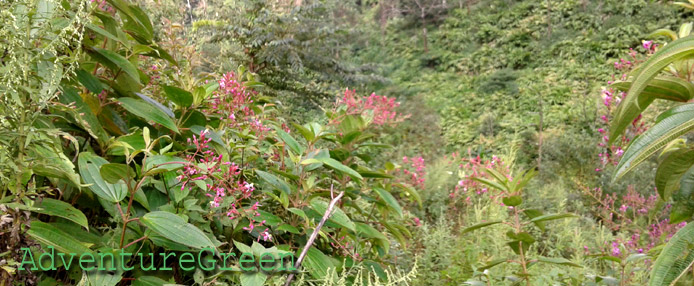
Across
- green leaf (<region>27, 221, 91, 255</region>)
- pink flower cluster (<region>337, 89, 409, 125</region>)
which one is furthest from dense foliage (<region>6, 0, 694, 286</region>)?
pink flower cluster (<region>337, 89, 409, 125</region>)

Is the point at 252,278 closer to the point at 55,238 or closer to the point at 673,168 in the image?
the point at 55,238

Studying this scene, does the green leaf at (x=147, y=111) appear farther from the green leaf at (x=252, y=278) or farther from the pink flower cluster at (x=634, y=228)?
the pink flower cluster at (x=634, y=228)

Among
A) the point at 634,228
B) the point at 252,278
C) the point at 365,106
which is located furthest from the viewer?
the point at 634,228

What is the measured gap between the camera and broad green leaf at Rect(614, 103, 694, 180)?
903 millimetres

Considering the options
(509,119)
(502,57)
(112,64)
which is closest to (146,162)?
(112,64)

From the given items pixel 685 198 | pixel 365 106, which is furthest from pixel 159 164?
pixel 365 106

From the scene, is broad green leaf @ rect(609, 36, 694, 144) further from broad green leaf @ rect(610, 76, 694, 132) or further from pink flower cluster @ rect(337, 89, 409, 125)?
pink flower cluster @ rect(337, 89, 409, 125)

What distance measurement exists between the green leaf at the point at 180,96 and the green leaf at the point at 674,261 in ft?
3.60

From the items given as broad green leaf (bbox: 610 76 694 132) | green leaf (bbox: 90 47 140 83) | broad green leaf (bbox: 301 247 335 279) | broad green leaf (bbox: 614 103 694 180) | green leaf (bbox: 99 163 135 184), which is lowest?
broad green leaf (bbox: 301 247 335 279)

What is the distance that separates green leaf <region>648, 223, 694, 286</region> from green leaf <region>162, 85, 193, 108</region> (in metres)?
1.10

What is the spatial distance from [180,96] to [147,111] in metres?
0.08

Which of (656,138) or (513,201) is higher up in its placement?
(656,138)

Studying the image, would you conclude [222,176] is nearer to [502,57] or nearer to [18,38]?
[18,38]

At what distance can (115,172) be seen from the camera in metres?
0.72
